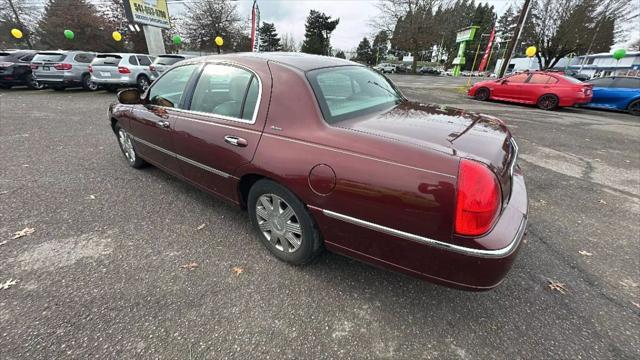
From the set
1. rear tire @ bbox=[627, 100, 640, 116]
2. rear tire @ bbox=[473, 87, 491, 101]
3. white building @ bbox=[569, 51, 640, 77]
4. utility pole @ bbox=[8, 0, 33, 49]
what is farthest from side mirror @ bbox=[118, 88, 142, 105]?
white building @ bbox=[569, 51, 640, 77]

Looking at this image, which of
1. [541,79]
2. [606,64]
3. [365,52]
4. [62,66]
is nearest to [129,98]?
[62,66]

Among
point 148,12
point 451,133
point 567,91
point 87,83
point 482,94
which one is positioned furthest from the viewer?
point 148,12

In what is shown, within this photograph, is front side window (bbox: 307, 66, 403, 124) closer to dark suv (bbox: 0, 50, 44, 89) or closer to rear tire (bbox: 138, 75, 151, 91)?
rear tire (bbox: 138, 75, 151, 91)

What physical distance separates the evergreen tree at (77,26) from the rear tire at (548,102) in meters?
39.3

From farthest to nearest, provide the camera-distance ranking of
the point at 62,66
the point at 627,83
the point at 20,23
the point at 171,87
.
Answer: the point at 20,23, the point at 62,66, the point at 627,83, the point at 171,87

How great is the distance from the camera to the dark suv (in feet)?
39.8

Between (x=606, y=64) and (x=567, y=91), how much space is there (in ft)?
122

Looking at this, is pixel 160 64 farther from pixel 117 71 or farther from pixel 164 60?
pixel 117 71

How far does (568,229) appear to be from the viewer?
10.1 ft

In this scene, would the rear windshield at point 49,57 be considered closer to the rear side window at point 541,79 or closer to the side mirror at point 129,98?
the side mirror at point 129,98

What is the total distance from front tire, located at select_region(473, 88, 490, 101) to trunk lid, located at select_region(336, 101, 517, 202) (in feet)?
39.7

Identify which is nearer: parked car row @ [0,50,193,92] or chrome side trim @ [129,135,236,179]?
chrome side trim @ [129,135,236,179]

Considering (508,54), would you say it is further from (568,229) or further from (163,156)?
(163,156)

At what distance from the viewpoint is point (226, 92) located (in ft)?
8.58
